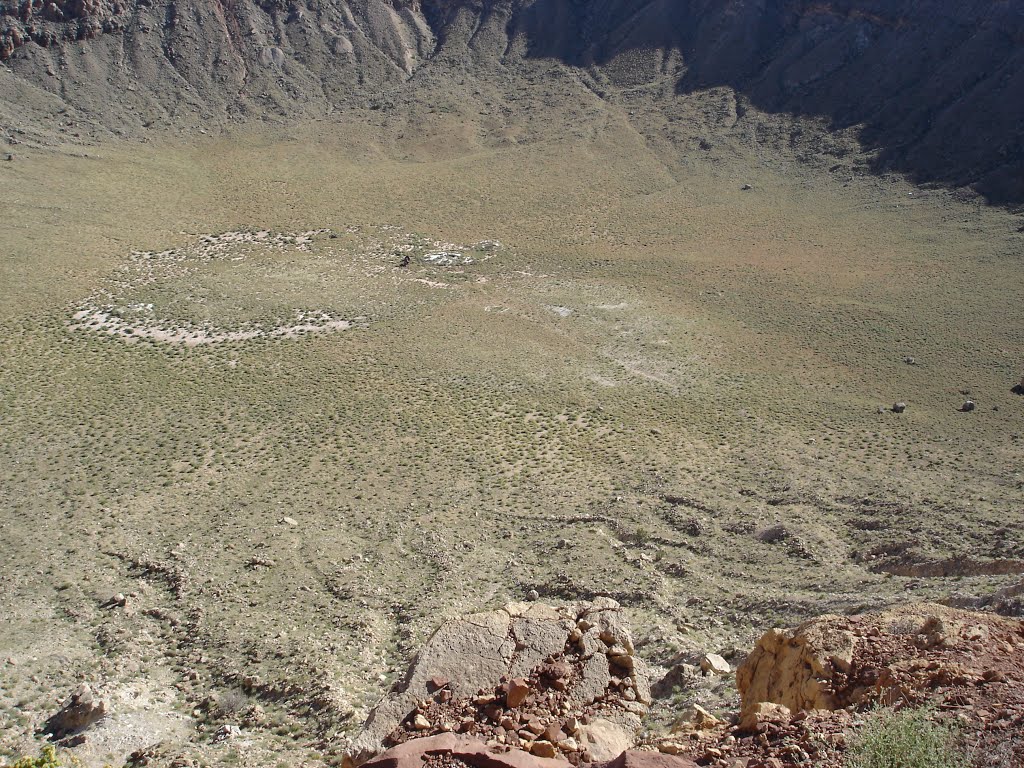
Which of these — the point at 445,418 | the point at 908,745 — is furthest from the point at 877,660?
the point at 445,418

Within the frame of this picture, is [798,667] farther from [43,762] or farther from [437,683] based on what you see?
[43,762]

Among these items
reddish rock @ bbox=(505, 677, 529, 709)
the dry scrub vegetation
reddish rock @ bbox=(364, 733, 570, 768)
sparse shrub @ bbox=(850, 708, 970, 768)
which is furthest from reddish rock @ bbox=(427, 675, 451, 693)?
sparse shrub @ bbox=(850, 708, 970, 768)

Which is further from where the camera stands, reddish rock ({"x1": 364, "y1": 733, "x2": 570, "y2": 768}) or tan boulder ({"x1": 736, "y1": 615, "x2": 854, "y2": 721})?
tan boulder ({"x1": 736, "y1": 615, "x2": 854, "y2": 721})

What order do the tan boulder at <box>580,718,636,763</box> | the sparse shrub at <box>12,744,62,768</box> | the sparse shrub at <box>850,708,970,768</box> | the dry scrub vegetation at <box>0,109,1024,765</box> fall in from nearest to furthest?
the sparse shrub at <box>850,708,970,768</box>
the tan boulder at <box>580,718,636,763</box>
the sparse shrub at <box>12,744,62,768</box>
the dry scrub vegetation at <box>0,109,1024,765</box>

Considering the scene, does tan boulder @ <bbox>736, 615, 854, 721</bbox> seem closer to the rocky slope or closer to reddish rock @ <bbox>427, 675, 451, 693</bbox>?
reddish rock @ <bbox>427, 675, 451, 693</bbox>

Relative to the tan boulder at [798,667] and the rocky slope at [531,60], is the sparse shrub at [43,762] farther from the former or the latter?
the rocky slope at [531,60]

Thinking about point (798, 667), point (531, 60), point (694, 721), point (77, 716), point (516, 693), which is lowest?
point (77, 716)
